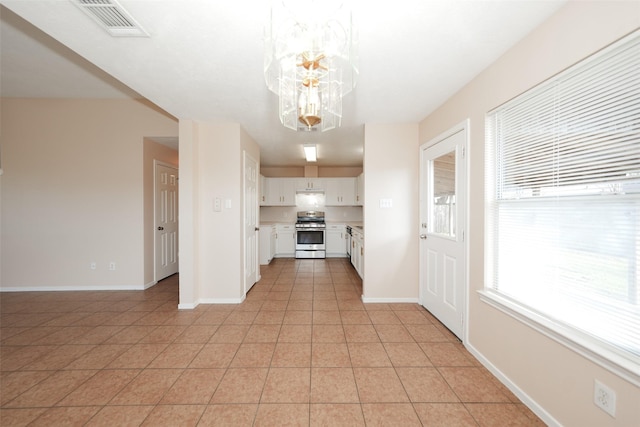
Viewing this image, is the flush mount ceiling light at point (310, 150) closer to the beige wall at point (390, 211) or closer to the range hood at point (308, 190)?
the beige wall at point (390, 211)

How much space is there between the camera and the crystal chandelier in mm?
1187

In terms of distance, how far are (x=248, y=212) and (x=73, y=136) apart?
9.53 ft

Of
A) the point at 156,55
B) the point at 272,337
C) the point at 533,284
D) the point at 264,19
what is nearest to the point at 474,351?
the point at 533,284

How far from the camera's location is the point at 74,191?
3.83 m

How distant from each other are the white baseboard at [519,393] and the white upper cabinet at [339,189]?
4787mm

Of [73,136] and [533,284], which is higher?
[73,136]

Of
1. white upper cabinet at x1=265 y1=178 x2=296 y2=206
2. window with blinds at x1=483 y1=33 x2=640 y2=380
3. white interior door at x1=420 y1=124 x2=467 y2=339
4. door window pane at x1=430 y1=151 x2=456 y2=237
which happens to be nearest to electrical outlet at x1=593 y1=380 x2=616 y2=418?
window with blinds at x1=483 y1=33 x2=640 y2=380

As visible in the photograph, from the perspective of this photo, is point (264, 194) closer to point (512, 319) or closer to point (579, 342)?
point (512, 319)

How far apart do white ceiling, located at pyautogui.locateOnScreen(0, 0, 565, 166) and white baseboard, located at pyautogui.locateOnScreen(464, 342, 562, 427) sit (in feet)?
7.59

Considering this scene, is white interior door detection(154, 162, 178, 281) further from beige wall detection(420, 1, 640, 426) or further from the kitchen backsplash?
beige wall detection(420, 1, 640, 426)

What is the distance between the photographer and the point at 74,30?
160cm

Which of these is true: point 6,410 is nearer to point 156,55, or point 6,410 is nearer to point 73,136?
point 156,55

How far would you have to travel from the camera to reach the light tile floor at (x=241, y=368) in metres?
1.53

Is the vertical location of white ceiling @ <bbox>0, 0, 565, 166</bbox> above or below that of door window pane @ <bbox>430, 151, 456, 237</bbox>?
above
